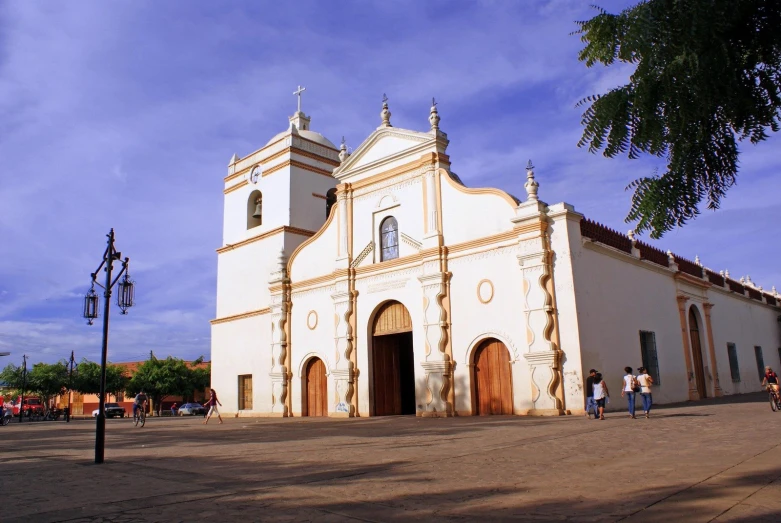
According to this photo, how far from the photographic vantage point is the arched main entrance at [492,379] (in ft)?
62.1

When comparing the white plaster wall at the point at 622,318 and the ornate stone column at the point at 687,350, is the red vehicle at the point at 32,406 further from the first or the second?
the ornate stone column at the point at 687,350

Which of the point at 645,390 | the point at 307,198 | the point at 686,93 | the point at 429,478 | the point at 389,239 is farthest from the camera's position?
the point at 307,198

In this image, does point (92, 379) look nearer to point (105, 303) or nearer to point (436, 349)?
point (436, 349)

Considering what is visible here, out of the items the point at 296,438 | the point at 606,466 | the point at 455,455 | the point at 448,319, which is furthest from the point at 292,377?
the point at 606,466

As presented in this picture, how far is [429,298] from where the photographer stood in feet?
67.9

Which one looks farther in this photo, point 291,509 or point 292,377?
point 292,377

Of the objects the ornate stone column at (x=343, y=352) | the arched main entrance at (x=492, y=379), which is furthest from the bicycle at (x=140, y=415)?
the arched main entrance at (x=492, y=379)

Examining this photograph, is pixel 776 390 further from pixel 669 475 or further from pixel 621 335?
pixel 669 475

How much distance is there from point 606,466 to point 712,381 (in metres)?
20.6

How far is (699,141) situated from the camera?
3.73 meters

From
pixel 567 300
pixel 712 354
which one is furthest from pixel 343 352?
pixel 712 354

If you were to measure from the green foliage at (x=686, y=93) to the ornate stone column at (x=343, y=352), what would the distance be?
19.4 m

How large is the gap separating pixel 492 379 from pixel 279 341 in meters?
9.95

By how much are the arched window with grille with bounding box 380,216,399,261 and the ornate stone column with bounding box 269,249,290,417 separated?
5243mm
